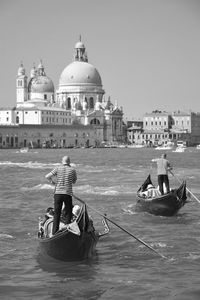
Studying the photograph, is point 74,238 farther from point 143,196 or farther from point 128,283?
point 143,196

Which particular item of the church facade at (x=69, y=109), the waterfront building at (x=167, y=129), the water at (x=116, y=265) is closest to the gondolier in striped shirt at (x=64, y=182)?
the water at (x=116, y=265)

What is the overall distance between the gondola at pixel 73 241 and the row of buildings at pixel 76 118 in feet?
375

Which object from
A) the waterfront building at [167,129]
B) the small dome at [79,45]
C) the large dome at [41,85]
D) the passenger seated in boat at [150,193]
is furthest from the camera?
the small dome at [79,45]

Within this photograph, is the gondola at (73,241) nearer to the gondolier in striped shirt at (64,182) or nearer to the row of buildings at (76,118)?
the gondolier in striped shirt at (64,182)

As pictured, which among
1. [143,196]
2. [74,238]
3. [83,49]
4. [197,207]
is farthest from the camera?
[83,49]

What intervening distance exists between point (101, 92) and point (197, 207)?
5238 inches

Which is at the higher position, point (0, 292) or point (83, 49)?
point (83, 49)

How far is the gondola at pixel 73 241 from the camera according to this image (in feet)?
33.6

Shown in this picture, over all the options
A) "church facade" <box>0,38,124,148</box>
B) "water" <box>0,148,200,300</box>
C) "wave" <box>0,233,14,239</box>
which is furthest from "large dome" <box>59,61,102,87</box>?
"wave" <box>0,233,14,239</box>

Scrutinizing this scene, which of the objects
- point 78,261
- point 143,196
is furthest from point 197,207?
point 78,261

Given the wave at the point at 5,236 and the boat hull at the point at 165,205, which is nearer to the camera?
the wave at the point at 5,236

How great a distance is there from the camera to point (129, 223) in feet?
49.8

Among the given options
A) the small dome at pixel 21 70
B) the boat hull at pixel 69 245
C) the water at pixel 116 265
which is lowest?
the water at pixel 116 265

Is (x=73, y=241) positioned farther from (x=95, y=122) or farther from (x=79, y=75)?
(x=79, y=75)
